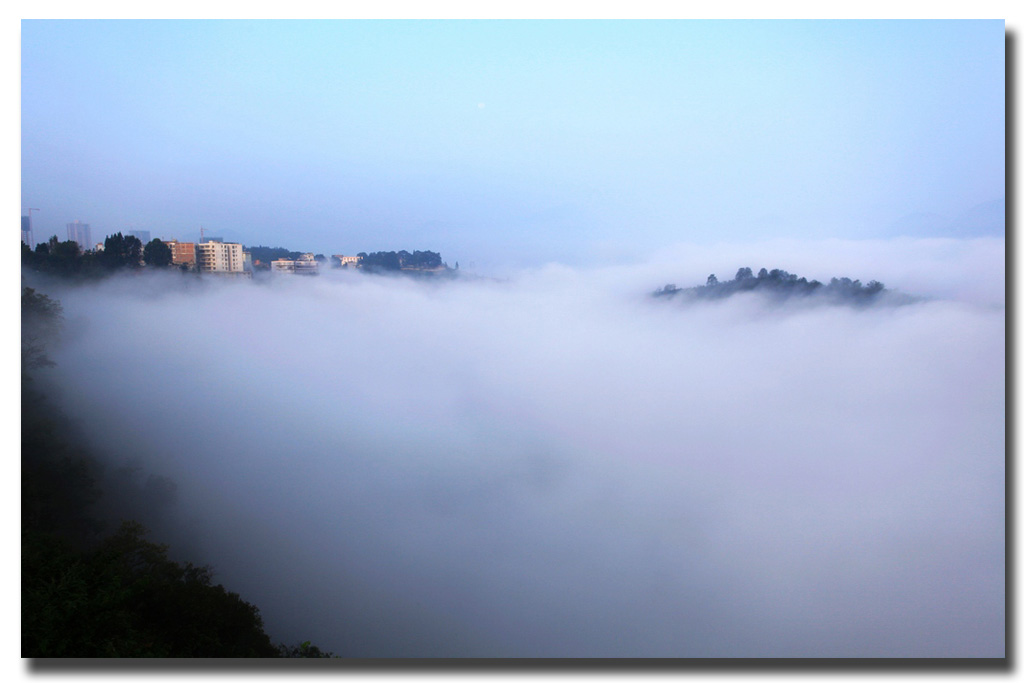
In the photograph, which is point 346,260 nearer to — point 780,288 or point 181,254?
point 181,254

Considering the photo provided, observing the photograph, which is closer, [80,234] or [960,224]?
[960,224]

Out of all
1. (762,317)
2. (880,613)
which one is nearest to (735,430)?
(762,317)

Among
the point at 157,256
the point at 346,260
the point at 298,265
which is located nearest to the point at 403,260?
the point at 346,260

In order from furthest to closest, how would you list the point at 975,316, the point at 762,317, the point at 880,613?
the point at 762,317 < the point at 880,613 < the point at 975,316

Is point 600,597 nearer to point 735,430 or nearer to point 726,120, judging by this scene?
point 735,430

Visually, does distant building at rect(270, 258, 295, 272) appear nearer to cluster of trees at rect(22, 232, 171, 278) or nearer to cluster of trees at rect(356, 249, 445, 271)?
cluster of trees at rect(356, 249, 445, 271)

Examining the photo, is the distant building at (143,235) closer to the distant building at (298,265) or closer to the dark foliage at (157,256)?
the dark foliage at (157,256)

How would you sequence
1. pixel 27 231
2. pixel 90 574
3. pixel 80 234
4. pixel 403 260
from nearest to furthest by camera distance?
pixel 90 574
pixel 27 231
pixel 80 234
pixel 403 260
